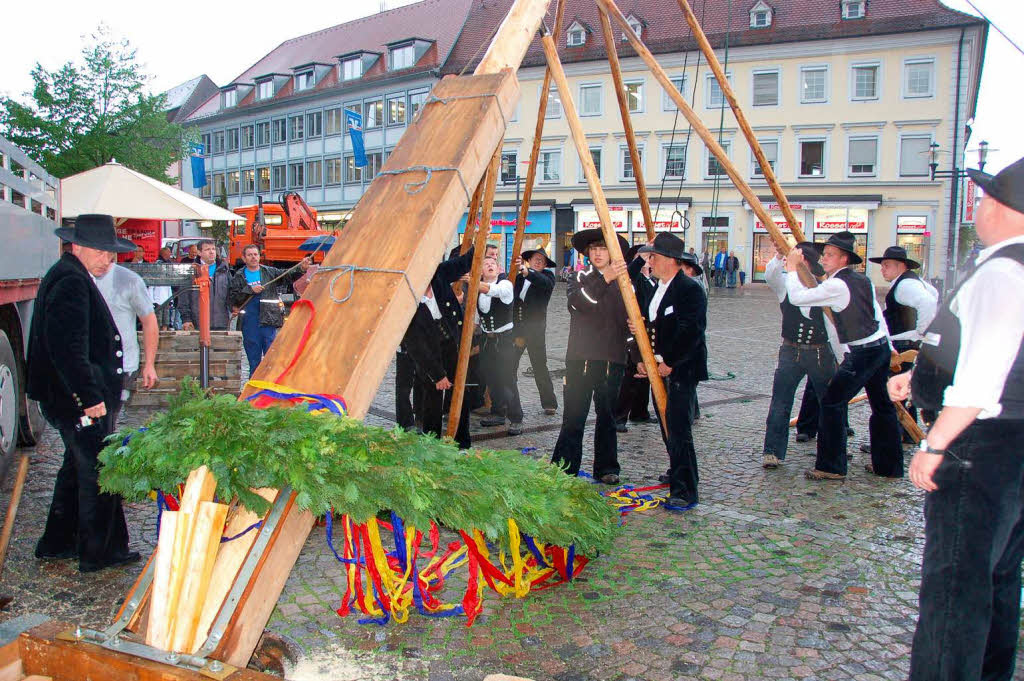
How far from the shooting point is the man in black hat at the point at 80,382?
418 cm

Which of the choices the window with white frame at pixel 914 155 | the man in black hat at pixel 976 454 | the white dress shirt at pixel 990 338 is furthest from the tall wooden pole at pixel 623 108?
the window with white frame at pixel 914 155

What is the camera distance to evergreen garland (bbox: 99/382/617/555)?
261 cm

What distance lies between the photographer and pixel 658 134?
39.8 metres

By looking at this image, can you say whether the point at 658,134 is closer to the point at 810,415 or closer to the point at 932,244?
the point at 932,244

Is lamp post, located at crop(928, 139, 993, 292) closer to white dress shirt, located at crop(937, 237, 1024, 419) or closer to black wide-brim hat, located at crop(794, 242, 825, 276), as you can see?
black wide-brim hat, located at crop(794, 242, 825, 276)

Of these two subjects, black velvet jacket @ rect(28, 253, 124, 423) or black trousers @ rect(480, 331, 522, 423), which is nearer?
black velvet jacket @ rect(28, 253, 124, 423)

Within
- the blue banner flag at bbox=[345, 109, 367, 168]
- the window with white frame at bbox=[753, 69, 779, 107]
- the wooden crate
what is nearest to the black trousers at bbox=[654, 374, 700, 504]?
the wooden crate

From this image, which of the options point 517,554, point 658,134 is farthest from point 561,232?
point 517,554

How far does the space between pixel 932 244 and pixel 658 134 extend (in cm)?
1303

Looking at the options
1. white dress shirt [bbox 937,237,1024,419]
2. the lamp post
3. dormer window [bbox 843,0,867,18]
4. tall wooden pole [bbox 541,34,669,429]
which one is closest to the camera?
white dress shirt [bbox 937,237,1024,419]

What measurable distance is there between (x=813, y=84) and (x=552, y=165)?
41.7ft

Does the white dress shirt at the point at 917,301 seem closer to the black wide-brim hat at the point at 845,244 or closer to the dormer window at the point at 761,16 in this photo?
the black wide-brim hat at the point at 845,244

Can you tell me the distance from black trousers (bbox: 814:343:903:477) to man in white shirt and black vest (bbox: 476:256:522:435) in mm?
2838

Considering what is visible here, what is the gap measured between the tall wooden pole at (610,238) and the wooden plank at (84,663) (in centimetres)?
370
